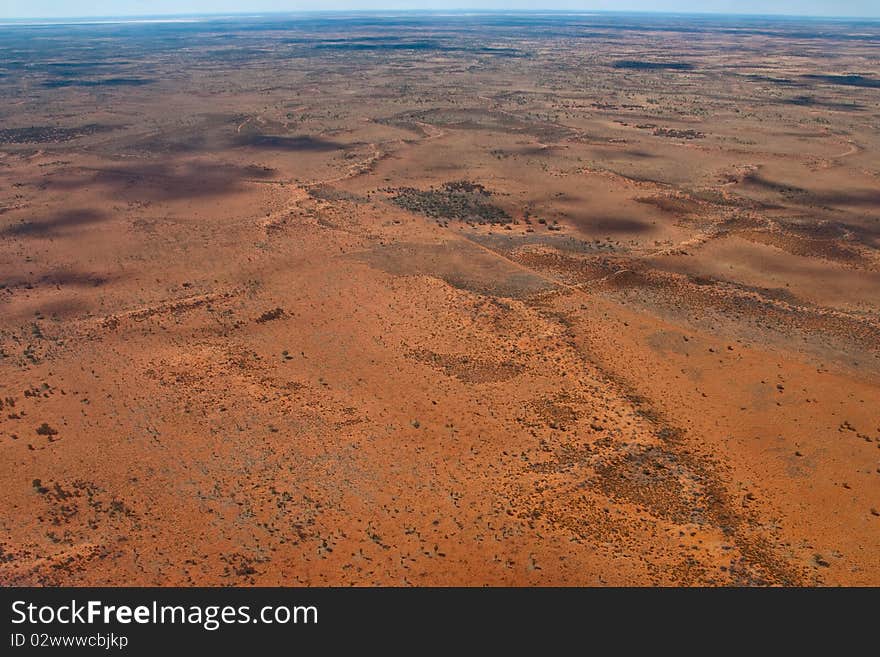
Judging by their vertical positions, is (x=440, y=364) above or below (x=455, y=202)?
below

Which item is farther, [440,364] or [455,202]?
[455,202]

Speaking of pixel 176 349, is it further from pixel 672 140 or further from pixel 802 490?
pixel 672 140

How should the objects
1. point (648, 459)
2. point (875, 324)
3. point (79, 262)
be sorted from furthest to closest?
point (79, 262)
point (875, 324)
point (648, 459)

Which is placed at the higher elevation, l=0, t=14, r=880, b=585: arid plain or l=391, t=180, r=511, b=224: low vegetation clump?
l=391, t=180, r=511, b=224: low vegetation clump

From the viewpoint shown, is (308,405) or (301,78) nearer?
(308,405)

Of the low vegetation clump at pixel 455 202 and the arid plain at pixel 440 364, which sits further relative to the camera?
the low vegetation clump at pixel 455 202

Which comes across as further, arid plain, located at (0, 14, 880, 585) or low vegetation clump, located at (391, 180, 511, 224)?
low vegetation clump, located at (391, 180, 511, 224)

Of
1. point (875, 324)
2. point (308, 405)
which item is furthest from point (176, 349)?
point (875, 324)

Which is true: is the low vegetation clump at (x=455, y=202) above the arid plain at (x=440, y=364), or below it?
above
